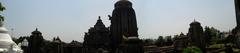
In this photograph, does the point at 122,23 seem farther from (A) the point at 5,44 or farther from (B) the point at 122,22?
(A) the point at 5,44

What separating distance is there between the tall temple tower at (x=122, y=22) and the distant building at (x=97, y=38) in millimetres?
2610

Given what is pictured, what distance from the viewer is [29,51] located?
2525cm

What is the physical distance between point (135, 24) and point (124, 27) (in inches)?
44.7

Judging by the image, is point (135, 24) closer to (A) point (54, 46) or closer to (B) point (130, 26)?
(B) point (130, 26)

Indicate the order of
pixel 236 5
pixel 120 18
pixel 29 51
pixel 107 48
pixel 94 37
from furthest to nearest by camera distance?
pixel 94 37
pixel 107 48
pixel 120 18
pixel 29 51
pixel 236 5

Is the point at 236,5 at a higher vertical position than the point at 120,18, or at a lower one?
lower

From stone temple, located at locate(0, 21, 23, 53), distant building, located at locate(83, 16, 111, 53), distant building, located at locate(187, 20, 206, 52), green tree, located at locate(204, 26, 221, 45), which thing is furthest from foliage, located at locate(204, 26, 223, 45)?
stone temple, located at locate(0, 21, 23, 53)

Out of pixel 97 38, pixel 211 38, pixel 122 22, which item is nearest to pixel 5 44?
pixel 122 22

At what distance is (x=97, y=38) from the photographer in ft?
106

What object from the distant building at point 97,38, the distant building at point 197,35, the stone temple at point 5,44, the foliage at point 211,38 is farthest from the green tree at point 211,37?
the stone temple at point 5,44

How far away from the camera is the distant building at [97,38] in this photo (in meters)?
30.7

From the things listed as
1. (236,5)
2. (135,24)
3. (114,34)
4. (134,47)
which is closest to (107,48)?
(114,34)

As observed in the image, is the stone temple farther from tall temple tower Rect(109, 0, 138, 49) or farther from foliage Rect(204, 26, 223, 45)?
foliage Rect(204, 26, 223, 45)

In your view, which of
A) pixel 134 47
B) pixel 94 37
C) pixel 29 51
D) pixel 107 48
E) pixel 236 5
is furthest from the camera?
pixel 94 37
